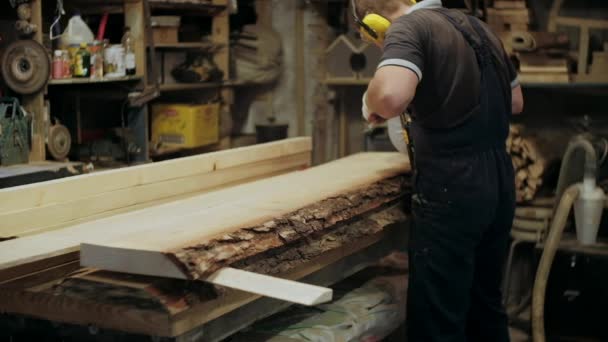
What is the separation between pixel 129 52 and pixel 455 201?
2409 millimetres

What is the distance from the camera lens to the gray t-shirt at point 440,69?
2666 millimetres

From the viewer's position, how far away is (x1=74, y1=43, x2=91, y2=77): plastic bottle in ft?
13.7

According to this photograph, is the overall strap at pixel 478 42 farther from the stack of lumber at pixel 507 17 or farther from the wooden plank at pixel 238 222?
the stack of lumber at pixel 507 17

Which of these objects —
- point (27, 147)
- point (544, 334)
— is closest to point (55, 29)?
point (27, 147)

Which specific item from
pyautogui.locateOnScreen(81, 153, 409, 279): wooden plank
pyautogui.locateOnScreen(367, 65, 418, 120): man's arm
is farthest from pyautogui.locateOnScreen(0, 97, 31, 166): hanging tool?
pyautogui.locateOnScreen(367, 65, 418, 120): man's arm

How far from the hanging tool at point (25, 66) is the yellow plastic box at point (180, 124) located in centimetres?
127

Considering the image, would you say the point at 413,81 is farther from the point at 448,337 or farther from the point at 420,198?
the point at 448,337

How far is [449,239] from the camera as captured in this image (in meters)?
2.74

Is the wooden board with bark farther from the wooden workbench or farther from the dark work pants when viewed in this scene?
the dark work pants

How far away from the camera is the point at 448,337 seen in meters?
2.78

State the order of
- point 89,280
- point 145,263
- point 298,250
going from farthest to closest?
point 298,250 < point 89,280 < point 145,263

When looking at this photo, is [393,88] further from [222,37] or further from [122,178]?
[222,37]

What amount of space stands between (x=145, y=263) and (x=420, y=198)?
1.17m

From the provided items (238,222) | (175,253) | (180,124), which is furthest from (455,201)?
(180,124)
